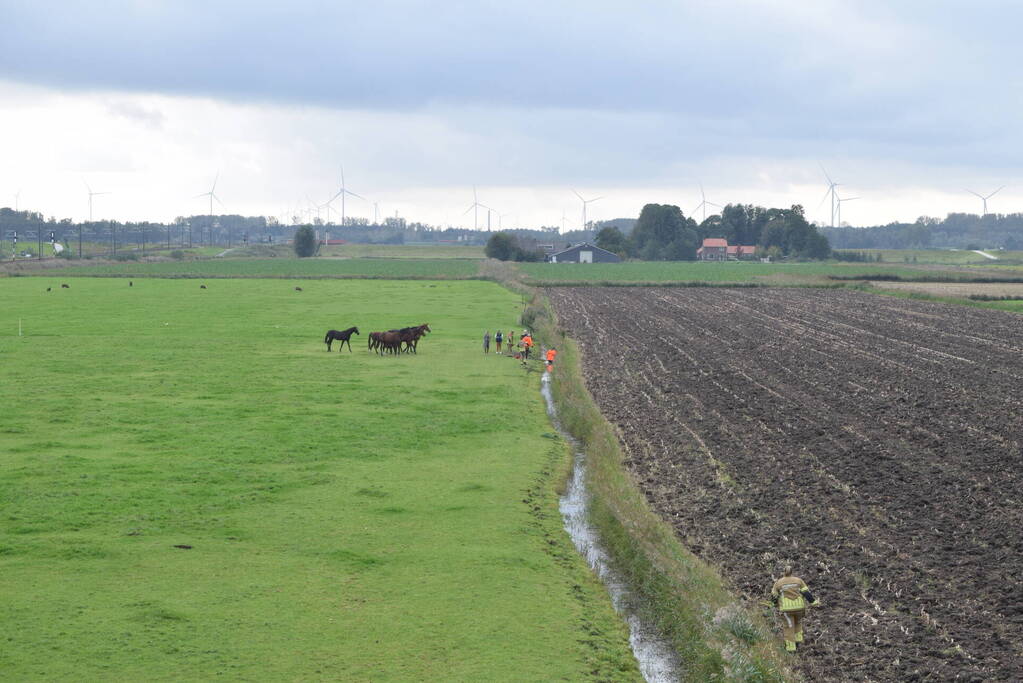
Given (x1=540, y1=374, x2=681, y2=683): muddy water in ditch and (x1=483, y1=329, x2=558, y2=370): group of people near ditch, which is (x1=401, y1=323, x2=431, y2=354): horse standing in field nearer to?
(x1=483, y1=329, x2=558, y2=370): group of people near ditch

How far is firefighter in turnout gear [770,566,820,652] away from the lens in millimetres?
14273

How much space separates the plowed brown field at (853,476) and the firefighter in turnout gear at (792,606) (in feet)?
0.78

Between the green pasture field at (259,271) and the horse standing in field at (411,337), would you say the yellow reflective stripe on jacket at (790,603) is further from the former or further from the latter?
the green pasture field at (259,271)

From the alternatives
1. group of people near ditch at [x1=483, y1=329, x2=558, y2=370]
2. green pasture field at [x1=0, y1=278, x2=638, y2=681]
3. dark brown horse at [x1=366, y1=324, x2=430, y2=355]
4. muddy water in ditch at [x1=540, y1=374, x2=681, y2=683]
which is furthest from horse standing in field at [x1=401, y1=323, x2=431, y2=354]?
muddy water in ditch at [x1=540, y1=374, x2=681, y2=683]

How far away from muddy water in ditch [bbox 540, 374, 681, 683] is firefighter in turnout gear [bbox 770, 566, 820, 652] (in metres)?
1.57

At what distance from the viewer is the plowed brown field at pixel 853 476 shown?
598 inches

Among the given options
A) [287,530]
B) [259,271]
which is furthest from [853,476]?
[259,271]

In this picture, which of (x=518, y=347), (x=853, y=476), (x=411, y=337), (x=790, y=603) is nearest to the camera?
(x=790, y=603)

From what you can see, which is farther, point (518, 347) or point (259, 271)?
point (259, 271)

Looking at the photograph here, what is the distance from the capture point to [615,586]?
17.8m

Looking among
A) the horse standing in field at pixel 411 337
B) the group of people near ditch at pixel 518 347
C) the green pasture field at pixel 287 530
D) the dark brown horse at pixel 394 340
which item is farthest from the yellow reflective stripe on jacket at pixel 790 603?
the horse standing in field at pixel 411 337

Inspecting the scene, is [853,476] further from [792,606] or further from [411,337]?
[411,337]

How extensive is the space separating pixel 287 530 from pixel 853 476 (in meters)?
12.8

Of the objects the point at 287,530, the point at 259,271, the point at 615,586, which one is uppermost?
the point at 259,271
